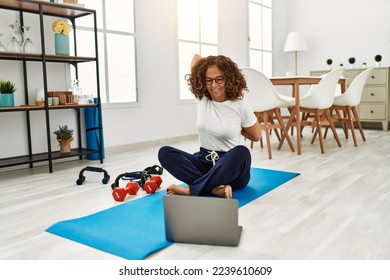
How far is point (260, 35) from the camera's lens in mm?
6488

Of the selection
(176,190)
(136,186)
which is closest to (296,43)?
(136,186)

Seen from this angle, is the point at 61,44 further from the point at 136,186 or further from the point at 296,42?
the point at 296,42

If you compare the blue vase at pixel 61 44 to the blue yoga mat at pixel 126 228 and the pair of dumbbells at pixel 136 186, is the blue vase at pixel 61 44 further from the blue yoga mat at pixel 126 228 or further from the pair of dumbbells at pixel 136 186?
the blue yoga mat at pixel 126 228

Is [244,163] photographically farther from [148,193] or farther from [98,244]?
[98,244]

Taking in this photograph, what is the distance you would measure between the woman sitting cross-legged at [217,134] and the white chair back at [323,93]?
5.34 ft

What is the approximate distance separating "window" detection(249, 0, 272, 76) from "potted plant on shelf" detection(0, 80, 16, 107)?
13.5 ft

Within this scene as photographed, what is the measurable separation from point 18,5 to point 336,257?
297 centimetres

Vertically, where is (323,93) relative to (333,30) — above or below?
below

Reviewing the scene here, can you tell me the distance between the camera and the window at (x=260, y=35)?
6.25 metres

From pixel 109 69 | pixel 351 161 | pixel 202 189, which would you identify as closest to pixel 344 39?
pixel 351 161

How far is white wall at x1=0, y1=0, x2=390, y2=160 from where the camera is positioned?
3.65 meters

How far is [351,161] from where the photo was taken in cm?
331

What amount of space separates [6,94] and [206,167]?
1745mm

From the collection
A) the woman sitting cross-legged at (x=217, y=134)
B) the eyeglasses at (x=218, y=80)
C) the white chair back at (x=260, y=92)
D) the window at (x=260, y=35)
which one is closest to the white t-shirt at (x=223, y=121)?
the woman sitting cross-legged at (x=217, y=134)
